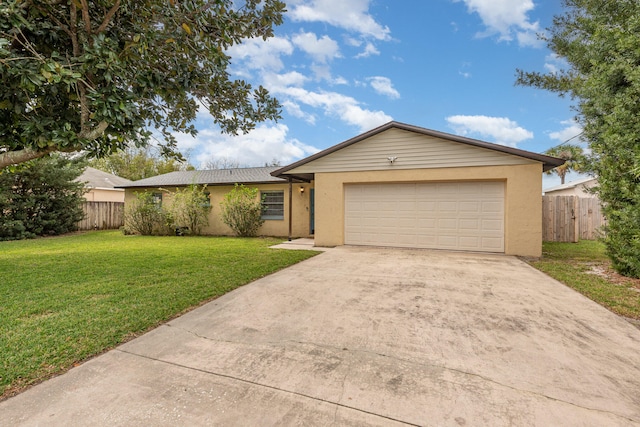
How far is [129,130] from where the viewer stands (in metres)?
3.85

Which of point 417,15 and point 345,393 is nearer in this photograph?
point 345,393

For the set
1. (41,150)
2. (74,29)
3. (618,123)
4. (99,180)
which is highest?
(99,180)

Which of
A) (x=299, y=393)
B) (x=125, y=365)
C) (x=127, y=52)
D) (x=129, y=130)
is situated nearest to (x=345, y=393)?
(x=299, y=393)

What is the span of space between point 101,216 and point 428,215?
1787 cm

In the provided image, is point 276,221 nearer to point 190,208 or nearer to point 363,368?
point 190,208

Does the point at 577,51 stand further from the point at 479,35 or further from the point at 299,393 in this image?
the point at 299,393

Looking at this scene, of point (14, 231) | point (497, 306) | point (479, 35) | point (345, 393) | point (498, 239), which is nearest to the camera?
point (345, 393)

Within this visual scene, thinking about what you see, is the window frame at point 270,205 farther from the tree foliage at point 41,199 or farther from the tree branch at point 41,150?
the tree branch at point 41,150

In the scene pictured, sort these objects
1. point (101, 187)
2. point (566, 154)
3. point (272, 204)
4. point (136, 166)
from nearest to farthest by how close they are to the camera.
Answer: point (272, 204), point (101, 187), point (566, 154), point (136, 166)

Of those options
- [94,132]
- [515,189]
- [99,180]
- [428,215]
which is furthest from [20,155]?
[99,180]

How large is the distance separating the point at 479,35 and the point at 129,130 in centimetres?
1256

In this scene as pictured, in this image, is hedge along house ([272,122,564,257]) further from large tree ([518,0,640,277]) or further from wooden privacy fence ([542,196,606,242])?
wooden privacy fence ([542,196,606,242])

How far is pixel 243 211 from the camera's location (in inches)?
487

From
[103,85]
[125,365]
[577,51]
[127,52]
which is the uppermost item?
[577,51]
